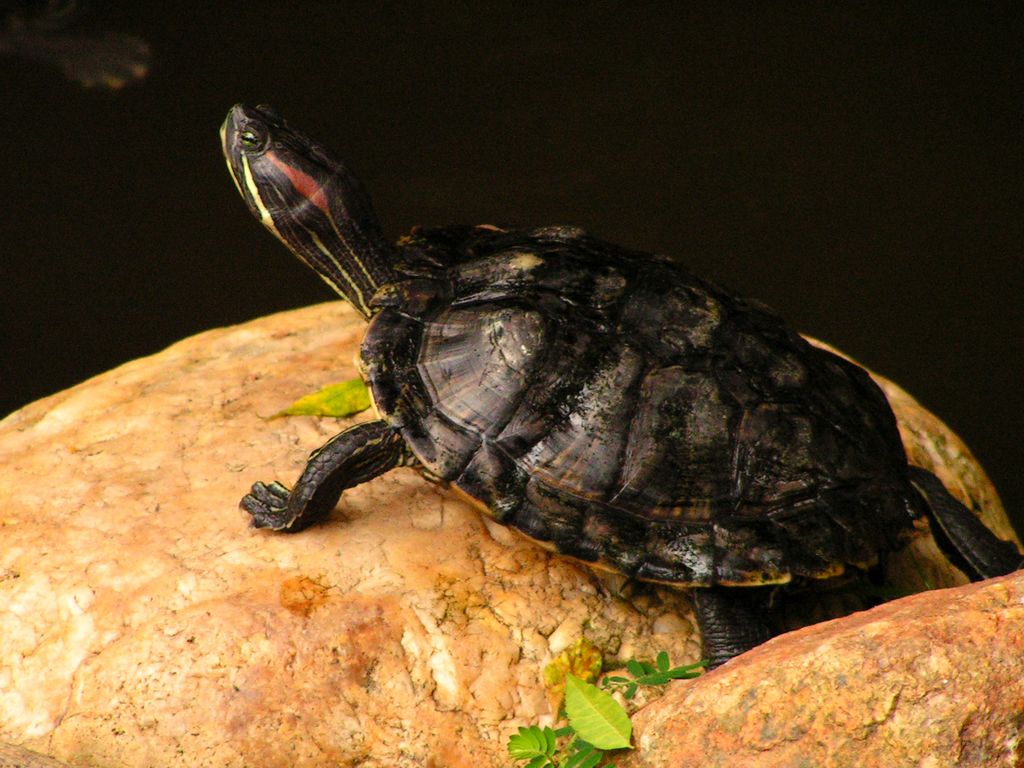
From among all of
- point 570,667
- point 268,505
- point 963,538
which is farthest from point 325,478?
point 963,538

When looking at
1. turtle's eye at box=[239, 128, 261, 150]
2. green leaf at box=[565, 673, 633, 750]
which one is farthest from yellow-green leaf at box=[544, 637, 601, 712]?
turtle's eye at box=[239, 128, 261, 150]

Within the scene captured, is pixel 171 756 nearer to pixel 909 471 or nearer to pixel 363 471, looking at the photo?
pixel 363 471

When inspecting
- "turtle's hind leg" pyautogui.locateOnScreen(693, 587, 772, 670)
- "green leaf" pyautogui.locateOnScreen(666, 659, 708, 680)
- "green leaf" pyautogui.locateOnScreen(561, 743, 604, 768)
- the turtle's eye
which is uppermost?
the turtle's eye

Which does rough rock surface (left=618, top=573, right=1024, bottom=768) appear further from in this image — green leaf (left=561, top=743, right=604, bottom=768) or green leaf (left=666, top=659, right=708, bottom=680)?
green leaf (left=666, top=659, right=708, bottom=680)

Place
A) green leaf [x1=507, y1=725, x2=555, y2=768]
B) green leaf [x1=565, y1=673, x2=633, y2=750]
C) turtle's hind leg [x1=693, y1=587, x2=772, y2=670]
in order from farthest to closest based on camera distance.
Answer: turtle's hind leg [x1=693, y1=587, x2=772, y2=670]
green leaf [x1=507, y1=725, x2=555, y2=768]
green leaf [x1=565, y1=673, x2=633, y2=750]

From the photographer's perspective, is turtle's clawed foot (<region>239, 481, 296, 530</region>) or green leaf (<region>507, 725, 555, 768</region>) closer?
green leaf (<region>507, 725, 555, 768</region>)

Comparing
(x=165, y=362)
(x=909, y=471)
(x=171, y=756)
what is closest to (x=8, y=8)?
(x=165, y=362)

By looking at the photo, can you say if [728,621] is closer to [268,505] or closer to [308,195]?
[268,505]
